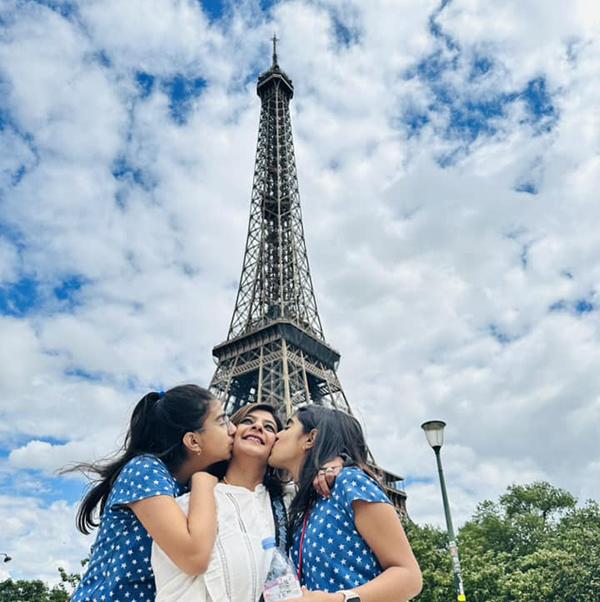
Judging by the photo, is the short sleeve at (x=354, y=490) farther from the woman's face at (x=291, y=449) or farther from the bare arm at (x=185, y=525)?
the bare arm at (x=185, y=525)

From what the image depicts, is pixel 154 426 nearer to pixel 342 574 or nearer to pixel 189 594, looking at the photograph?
pixel 189 594

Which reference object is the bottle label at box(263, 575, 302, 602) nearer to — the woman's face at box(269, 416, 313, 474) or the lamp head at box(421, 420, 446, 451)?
the woman's face at box(269, 416, 313, 474)

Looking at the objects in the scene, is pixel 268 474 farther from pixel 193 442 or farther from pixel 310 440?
pixel 193 442

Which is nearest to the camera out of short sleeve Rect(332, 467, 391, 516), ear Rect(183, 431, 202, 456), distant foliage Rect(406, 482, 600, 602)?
short sleeve Rect(332, 467, 391, 516)

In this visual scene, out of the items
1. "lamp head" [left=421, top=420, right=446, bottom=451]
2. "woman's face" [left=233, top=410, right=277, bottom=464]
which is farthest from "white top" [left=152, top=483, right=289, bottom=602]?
"lamp head" [left=421, top=420, right=446, bottom=451]

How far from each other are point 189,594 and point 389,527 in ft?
3.38

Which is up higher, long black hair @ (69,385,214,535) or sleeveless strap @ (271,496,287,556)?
long black hair @ (69,385,214,535)

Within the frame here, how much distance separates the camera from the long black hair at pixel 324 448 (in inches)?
132

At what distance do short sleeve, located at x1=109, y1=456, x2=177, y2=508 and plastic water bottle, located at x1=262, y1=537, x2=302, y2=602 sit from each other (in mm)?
650

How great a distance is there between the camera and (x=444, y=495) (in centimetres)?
1220

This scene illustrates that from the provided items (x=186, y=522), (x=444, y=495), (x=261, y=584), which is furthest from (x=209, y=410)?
(x=444, y=495)

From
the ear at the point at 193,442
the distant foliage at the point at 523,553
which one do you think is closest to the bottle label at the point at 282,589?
the ear at the point at 193,442

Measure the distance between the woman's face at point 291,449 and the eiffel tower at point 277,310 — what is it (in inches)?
1158

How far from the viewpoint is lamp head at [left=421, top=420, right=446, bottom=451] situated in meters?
11.9
